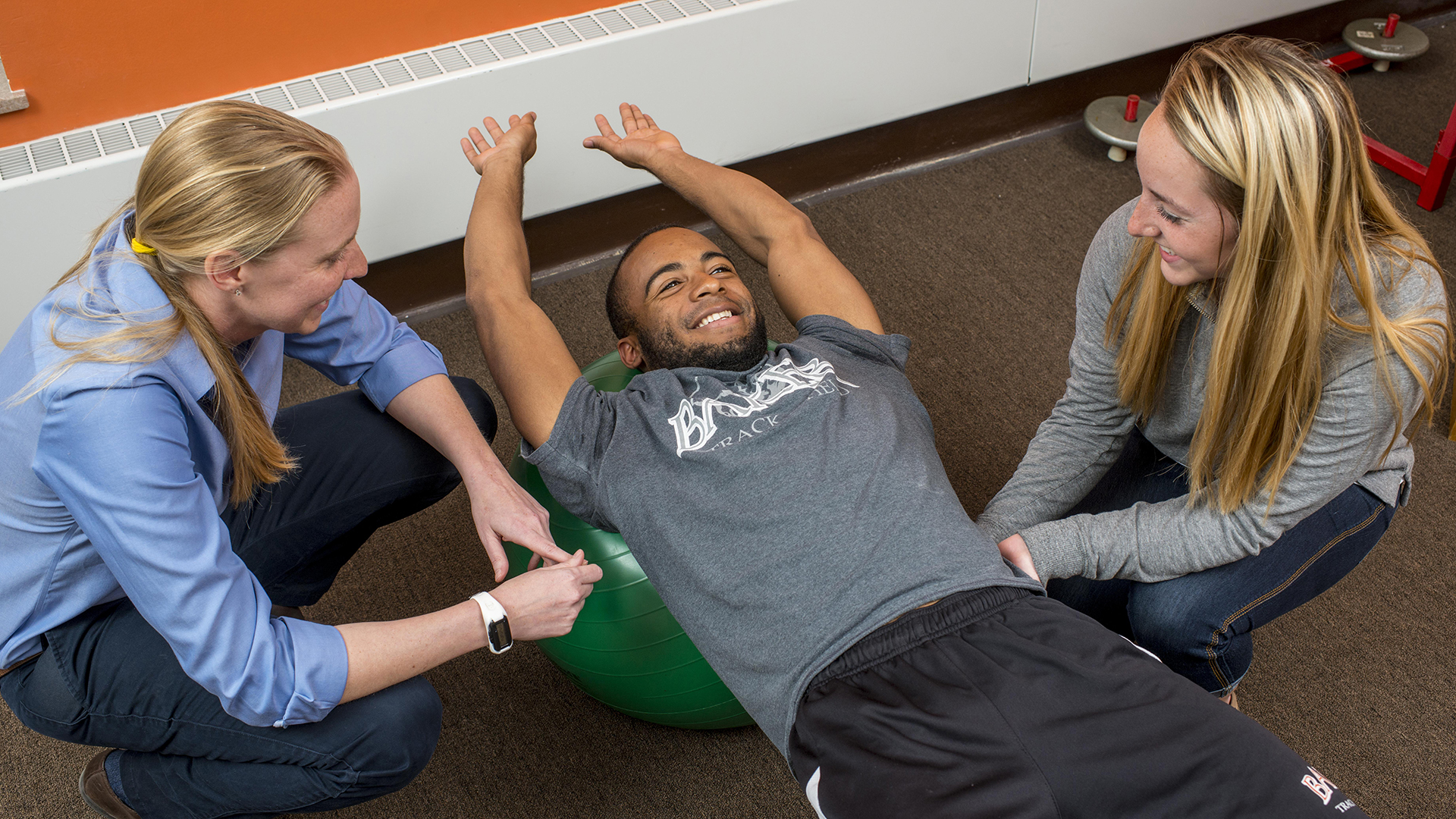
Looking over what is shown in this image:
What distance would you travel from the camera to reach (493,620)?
1.41m

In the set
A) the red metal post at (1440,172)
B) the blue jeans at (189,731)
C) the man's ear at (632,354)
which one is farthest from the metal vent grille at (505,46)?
the red metal post at (1440,172)

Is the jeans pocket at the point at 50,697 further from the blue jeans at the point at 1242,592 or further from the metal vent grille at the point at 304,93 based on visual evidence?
the blue jeans at the point at 1242,592

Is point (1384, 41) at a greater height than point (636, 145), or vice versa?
point (636, 145)

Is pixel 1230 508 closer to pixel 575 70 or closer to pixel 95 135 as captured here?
pixel 575 70

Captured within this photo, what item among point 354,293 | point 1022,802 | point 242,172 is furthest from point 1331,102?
point 354,293

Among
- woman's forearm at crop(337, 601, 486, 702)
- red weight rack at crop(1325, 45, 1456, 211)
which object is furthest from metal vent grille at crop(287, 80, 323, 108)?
red weight rack at crop(1325, 45, 1456, 211)

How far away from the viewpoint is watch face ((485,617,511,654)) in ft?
4.62

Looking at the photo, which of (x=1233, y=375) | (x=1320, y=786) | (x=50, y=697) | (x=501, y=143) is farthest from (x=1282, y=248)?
(x=50, y=697)

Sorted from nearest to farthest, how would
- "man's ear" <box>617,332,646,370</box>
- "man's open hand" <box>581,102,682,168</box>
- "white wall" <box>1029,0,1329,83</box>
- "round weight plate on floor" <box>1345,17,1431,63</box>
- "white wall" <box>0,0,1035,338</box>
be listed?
"man's ear" <box>617,332,646,370</box> < "man's open hand" <box>581,102,682,168</box> < "white wall" <box>0,0,1035,338</box> < "white wall" <box>1029,0,1329,83</box> < "round weight plate on floor" <box>1345,17,1431,63</box>

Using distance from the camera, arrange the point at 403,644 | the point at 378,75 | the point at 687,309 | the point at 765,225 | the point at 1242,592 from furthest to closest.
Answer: the point at 378,75 < the point at 765,225 < the point at 687,309 < the point at 1242,592 < the point at 403,644

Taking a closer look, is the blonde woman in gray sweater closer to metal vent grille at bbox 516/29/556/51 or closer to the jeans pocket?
the jeans pocket

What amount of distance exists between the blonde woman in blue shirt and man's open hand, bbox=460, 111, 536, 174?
47 centimetres

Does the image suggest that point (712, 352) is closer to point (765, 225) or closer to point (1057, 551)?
point (765, 225)

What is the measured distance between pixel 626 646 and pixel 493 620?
0.93ft
